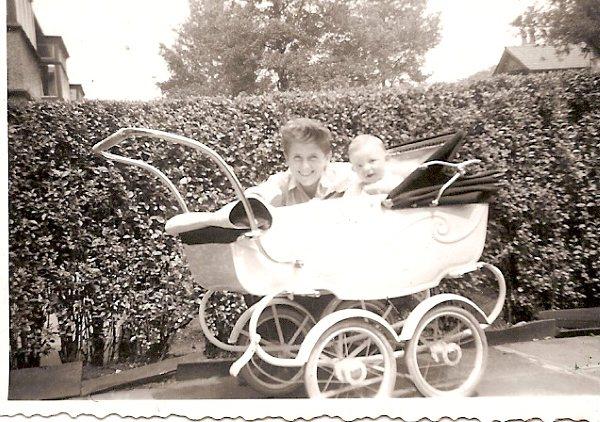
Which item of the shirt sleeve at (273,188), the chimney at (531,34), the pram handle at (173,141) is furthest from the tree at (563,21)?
the pram handle at (173,141)

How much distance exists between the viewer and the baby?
97.3 inches

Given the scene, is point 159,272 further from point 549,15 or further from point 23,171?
point 549,15

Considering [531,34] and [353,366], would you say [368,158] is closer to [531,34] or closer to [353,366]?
[353,366]

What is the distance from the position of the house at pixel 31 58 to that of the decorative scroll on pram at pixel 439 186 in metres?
1.73

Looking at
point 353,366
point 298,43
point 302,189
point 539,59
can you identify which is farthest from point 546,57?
point 353,366

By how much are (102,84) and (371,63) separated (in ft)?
4.43

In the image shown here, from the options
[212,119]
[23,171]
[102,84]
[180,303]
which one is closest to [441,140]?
[212,119]

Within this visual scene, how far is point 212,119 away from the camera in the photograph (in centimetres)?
281

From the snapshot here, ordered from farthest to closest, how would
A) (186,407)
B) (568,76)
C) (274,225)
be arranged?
(568,76) → (186,407) → (274,225)

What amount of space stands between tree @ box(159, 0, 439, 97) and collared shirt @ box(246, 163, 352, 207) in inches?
18.4

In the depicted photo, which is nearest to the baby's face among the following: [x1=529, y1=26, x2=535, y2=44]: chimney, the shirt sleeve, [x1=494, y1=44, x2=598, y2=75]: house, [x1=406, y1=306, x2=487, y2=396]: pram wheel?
the shirt sleeve

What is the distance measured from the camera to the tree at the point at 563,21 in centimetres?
272

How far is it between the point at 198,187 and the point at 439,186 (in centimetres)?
119

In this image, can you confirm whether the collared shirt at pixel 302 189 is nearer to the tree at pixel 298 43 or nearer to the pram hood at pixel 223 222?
the pram hood at pixel 223 222
